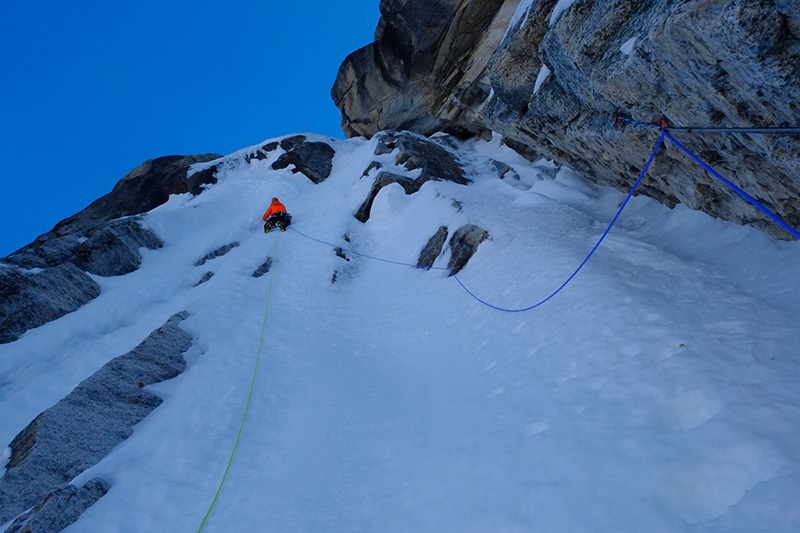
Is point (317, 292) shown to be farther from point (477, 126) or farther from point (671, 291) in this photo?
point (477, 126)

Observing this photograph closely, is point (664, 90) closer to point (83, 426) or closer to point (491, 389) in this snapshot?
point (491, 389)

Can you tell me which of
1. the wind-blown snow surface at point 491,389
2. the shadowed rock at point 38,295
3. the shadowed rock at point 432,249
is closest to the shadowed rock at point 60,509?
the wind-blown snow surface at point 491,389

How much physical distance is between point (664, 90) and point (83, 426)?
12.4 m

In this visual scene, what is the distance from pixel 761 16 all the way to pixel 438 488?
6.43m

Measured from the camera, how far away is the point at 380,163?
2612cm

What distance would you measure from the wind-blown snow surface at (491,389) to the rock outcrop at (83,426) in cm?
47

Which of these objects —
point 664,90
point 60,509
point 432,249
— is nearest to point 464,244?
point 432,249

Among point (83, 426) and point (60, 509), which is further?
point (83, 426)

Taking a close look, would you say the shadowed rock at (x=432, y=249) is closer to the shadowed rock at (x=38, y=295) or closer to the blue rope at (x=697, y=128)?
the blue rope at (x=697, y=128)

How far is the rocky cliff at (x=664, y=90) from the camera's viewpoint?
5266mm

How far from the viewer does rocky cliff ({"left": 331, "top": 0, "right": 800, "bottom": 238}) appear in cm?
527

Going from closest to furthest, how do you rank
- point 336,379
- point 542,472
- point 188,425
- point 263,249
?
point 542,472
point 188,425
point 336,379
point 263,249

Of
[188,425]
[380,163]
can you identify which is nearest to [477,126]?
[380,163]

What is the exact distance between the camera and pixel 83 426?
28.8 ft
